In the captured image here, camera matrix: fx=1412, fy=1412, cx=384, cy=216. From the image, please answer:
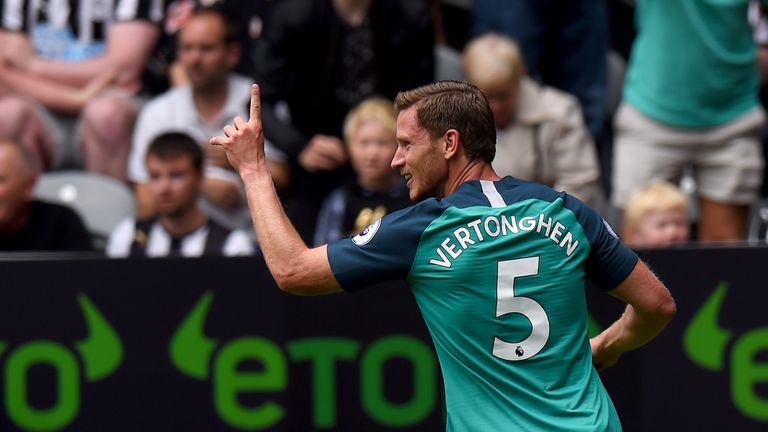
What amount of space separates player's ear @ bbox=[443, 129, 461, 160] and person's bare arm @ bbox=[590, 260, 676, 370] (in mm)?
643

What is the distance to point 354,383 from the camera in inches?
236

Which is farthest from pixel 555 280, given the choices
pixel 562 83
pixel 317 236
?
pixel 562 83

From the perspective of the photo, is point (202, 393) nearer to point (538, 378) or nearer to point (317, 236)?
point (317, 236)

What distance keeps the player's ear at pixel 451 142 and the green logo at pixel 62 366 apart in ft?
8.48

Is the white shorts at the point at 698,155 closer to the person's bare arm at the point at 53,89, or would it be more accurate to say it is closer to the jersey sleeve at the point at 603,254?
the person's bare arm at the point at 53,89

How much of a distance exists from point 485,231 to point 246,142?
693mm

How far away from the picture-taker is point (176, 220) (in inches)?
275

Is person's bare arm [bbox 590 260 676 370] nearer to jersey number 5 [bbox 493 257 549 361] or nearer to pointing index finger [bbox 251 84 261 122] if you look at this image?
jersey number 5 [bbox 493 257 549 361]

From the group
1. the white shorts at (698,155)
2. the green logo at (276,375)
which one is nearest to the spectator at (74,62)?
the green logo at (276,375)

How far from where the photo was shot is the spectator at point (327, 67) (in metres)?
7.44

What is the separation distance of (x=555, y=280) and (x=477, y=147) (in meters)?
0.42

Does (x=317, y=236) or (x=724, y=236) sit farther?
(x=724, y=236)

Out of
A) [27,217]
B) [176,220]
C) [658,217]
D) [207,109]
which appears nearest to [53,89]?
[207,109]

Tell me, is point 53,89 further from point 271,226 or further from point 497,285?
point 497,285
